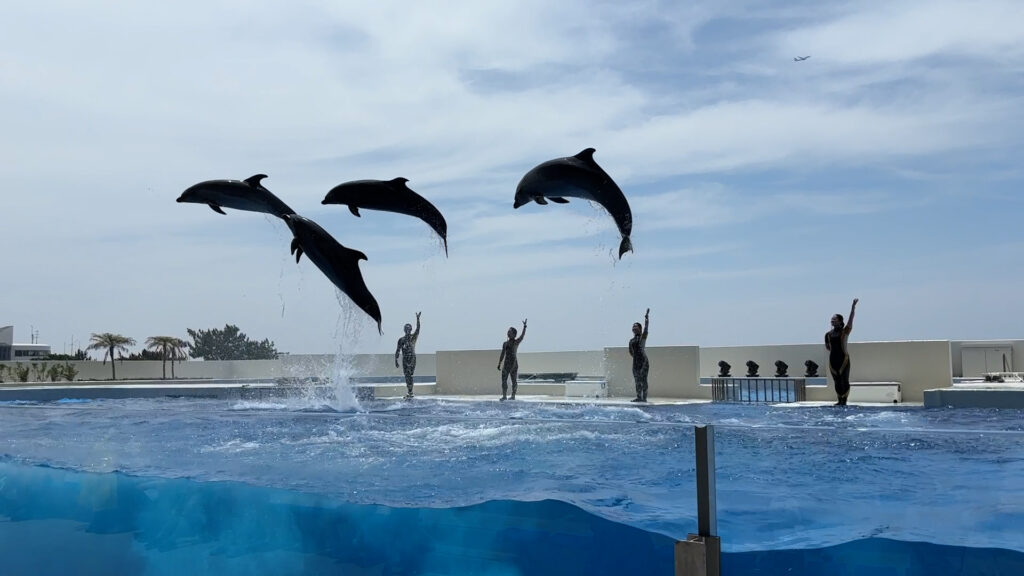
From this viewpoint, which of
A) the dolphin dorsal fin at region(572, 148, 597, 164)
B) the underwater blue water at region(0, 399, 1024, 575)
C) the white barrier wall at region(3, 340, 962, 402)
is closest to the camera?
the underwater blue water at region(0, 399, 1024, 575)

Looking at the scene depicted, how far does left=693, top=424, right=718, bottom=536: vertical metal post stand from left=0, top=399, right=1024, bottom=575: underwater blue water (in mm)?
113

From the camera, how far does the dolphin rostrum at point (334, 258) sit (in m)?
9.85

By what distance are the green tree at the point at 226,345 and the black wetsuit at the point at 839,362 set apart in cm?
4408

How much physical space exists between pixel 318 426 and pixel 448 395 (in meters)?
12.4

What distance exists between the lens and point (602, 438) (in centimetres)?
489

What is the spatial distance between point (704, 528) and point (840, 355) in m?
11.0

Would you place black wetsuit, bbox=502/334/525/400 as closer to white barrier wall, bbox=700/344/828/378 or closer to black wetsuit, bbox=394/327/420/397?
black wetsuit, bbox=394/327/420/397

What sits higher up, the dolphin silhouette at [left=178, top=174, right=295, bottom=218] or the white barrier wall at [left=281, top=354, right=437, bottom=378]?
the dolphin silhouette at [left=178, top=174, right=295, bottom=218]

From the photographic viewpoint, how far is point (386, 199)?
399 inches

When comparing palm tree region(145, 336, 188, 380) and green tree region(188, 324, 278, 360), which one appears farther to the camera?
green tree region(188, 324, 278, 360)

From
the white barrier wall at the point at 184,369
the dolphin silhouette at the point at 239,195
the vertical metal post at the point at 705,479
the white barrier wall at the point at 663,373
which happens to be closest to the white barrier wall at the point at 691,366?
the white barrier wall at the point at 663,373

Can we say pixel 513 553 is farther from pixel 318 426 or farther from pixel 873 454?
pixel 318 426

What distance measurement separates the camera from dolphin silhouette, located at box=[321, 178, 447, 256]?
10.0 metres

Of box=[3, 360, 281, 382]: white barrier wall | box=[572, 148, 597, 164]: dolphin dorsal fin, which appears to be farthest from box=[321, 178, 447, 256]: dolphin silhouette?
box=[3, 360, 281, 382]: white barrier wall
